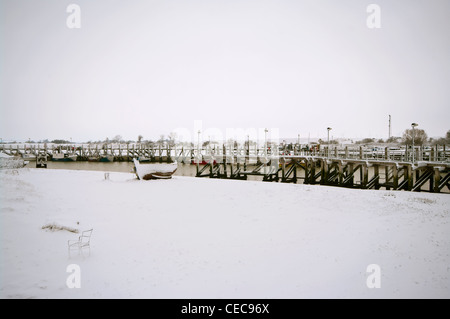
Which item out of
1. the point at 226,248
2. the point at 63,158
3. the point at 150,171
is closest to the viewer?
the point at 226,248

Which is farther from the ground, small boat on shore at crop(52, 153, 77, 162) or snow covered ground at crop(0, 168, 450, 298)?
small boat on shore at crop(52, 153, 77, 162)

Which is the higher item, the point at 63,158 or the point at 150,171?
the point at 63,158

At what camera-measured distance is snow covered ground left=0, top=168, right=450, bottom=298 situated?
6.28 meters

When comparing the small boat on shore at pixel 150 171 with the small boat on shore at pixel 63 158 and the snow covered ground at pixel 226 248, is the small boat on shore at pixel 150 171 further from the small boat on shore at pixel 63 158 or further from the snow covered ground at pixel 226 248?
the small boat on shore at pixel 63 158

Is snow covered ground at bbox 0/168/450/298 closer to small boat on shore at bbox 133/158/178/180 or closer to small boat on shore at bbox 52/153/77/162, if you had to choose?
small boat on shore at bbox 133/158/178/180

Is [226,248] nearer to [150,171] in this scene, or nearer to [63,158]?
[150,171]

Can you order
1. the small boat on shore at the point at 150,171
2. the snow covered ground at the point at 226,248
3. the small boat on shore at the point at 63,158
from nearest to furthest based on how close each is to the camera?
the snow covered ground at the point at 226,248 < the small boat on shore at the point at 150,171 < the small boat on shore at the point at 63,158

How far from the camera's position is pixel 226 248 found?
8.37 meters

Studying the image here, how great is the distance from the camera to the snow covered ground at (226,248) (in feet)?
20.6

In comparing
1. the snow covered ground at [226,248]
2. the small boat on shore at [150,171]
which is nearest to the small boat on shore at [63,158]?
the small boat on shore at [150,171]

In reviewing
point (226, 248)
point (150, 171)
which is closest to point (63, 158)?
point (150, 171)

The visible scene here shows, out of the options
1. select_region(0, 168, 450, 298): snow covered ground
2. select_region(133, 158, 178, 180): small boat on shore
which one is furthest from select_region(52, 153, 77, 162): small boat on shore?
select_region(0, 168, 450, 298): snow covered ground

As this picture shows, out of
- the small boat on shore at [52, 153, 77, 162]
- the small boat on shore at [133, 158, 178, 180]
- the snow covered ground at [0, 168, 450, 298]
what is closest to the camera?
the snow covered ground at [0, 168, 450, 298]

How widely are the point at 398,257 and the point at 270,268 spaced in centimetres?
353
